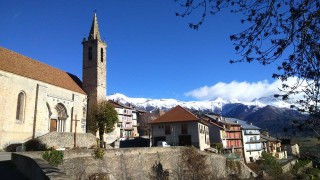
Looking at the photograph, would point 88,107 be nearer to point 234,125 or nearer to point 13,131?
point 13,131

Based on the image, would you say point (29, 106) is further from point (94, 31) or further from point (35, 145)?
point (94, 31)

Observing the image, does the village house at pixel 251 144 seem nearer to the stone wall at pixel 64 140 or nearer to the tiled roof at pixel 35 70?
the tiled roof at pixel 35 70

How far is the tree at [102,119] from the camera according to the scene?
1713 inches

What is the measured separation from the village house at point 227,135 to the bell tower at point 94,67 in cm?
2381

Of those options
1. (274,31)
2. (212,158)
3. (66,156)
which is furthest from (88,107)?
(274,31)

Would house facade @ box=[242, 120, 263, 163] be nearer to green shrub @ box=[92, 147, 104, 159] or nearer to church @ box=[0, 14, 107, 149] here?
church @ box=[0, 14, 107, 149]

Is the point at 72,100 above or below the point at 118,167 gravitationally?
above

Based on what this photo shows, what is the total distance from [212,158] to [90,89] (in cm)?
2520

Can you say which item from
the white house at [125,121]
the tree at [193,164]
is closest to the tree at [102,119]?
the tree at [193,164]

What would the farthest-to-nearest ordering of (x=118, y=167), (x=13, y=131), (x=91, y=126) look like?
(x=91, y=126) → (x=13, y=131) → (x=118, y=167)

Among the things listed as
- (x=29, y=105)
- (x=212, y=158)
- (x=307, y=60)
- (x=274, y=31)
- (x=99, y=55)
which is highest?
(x=99, y=55)

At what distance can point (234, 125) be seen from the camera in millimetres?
68000

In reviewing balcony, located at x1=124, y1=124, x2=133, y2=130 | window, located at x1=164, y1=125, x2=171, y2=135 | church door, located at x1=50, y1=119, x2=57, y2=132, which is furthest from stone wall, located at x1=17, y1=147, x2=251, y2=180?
balcony, located at x1=124, y1=124, x2=133, y2=130

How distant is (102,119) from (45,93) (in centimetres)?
941
